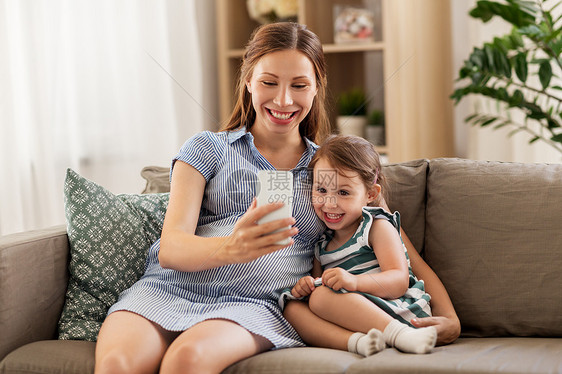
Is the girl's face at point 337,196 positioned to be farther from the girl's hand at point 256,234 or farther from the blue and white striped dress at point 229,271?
the girl's hand at point 256,234

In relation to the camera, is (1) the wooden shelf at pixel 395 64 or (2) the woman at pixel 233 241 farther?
(1) the wooden shelf at pixel 395 64

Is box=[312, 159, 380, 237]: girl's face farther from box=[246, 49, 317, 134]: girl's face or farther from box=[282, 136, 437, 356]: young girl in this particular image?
box=[246, 49, 317, 134]: girl's face

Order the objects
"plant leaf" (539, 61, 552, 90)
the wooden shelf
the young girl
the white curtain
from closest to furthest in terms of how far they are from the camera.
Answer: the young girl, the white curtain, "plant leaf" (539, 61, 552, 90), the wooden shelf

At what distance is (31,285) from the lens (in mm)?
1469

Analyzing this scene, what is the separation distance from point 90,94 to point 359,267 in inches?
57.4

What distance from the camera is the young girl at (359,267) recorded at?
4.50 feet

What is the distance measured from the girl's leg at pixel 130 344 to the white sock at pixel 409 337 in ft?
1.49

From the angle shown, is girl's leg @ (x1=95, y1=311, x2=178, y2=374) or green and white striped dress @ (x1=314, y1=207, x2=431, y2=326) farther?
green and white striped dress @ (x1=314, y1=207, x2=431, y2=326)

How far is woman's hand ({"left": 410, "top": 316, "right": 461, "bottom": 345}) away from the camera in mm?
1434

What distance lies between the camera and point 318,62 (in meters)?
1.63

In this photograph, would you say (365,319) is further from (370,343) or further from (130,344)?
(130,344)

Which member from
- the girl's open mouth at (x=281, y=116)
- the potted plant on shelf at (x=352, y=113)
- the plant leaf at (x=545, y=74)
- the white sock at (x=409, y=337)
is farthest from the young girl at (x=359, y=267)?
the potted plant on shelf at (x=352, y=113)

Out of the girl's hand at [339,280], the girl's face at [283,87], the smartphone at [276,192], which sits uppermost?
the girl's face at [283,87]

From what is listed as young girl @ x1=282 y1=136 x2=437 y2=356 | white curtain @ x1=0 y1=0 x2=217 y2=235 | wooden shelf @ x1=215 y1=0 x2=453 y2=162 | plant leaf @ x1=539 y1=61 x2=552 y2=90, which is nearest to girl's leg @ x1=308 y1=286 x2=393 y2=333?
young girl @ x1=282 y1=136 x2=437 y2=356
